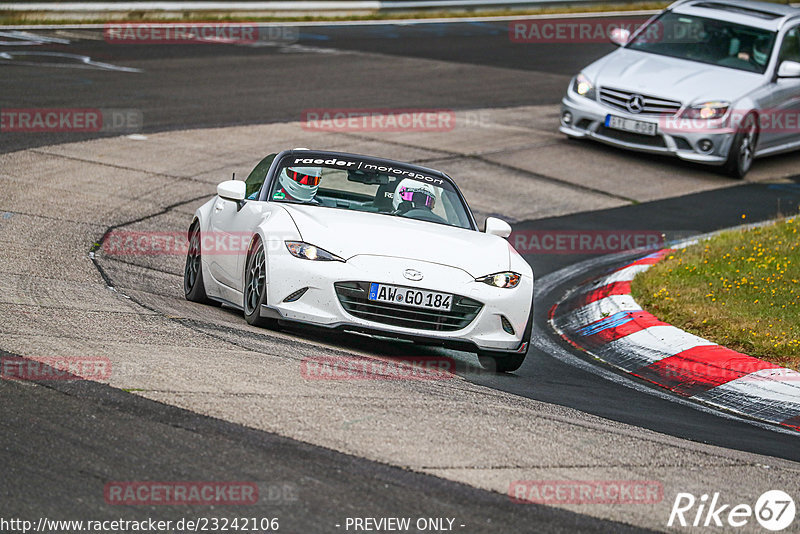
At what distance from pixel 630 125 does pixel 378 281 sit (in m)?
9.19

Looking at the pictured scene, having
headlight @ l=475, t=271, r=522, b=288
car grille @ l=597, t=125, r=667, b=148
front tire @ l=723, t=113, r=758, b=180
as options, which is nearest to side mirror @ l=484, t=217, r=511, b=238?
headlight @ l=475, t=271, r=522, b=288

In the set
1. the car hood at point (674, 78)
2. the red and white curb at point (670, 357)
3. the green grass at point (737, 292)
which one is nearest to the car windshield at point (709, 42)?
the car hood at point (674, 78)

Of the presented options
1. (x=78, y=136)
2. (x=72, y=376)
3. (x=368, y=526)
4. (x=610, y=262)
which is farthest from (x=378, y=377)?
(x=78, y=136)

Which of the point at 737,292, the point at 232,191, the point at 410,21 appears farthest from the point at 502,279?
the point at 410,21

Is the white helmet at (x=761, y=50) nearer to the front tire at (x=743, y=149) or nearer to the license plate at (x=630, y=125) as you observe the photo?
the front tire at (x=743, y=149)

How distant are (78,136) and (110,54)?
22.0 ft

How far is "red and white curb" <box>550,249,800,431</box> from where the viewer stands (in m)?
7.95

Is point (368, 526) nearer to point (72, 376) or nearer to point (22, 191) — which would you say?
point (72, 376)

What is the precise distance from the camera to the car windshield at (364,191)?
8.88 meters

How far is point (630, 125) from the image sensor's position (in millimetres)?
16000

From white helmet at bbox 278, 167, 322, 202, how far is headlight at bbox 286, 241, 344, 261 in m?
1.08

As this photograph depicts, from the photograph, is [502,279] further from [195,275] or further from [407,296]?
[195,275]

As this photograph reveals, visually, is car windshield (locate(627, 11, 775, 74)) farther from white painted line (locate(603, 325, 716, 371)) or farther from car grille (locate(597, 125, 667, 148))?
white painted line (locate(603, 325, 716, 371))

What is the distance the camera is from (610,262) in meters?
12.2
